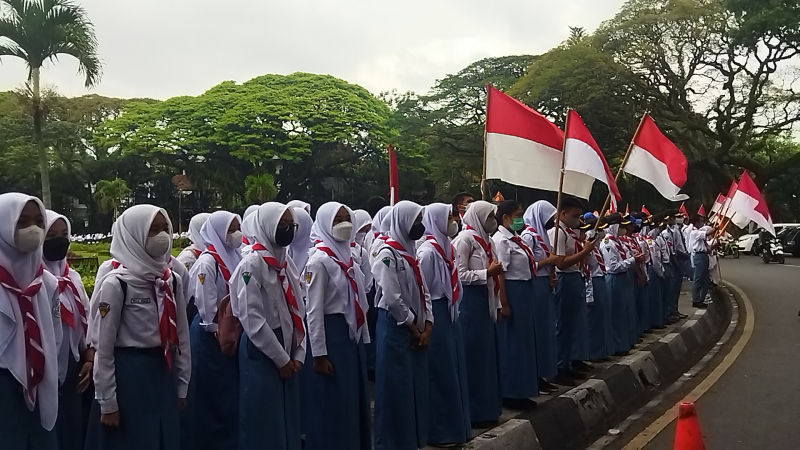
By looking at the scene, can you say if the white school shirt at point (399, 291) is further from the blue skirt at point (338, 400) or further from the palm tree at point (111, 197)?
the palm tree at point (111, 197)

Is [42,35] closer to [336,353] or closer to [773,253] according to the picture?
[336,353]

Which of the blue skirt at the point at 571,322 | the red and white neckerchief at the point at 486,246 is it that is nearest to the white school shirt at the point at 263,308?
the red and white neckerchief at the point at 486,246

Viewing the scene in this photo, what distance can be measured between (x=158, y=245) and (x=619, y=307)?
6452 mm

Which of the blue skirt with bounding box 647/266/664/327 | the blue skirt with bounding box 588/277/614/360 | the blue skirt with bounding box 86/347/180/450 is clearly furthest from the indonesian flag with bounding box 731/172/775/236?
the blue skirt with bounding box 86/347/180/450

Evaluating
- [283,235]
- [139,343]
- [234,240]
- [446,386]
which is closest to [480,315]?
[446,386]

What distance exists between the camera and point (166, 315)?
3.47 meters

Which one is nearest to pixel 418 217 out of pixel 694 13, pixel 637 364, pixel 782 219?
pixel 637 364

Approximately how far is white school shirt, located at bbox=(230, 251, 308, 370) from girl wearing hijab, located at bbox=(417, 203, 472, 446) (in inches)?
51.4

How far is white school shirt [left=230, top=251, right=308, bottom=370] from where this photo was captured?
3.67 metres

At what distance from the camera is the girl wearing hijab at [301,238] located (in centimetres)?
469

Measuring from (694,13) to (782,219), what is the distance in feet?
70.1

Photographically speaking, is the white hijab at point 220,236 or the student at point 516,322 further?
the student at point 516,322

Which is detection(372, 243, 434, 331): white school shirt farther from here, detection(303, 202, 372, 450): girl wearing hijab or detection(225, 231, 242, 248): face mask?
detection(225, 231, 242, 248): face mask

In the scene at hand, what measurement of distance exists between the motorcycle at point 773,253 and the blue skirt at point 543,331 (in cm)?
2393
